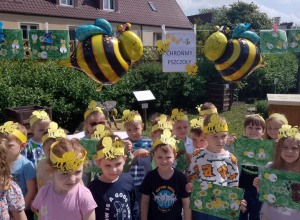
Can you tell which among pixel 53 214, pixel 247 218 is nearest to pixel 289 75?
pixel 247 218

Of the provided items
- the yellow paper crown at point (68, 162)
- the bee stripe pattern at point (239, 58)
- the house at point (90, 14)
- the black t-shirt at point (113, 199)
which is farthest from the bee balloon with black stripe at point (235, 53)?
the house at point (90, 14)

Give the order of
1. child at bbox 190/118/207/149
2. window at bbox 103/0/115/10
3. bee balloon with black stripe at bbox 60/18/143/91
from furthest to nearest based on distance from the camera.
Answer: window at bbox 103/0/115/10, bee balloon with black stripe at bbox 60/18/143/91, child at bbox 190/118/207/149

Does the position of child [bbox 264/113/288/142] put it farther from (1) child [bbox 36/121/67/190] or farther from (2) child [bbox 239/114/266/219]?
(1) child [bbox 36/121/67/190]

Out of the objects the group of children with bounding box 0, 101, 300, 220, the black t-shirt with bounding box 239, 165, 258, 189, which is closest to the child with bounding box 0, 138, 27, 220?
the group of children with bounding box 0, 101, 300, 220

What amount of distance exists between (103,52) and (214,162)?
1.82 meters

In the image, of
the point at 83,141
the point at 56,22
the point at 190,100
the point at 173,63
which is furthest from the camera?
the point at 56,22

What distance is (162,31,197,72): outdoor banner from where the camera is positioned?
4.41m

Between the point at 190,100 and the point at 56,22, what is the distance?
815 cm

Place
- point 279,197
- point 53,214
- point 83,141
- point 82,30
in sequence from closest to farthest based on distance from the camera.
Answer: point 53,214 < point 279,197 < point 83,141 < point 82,30

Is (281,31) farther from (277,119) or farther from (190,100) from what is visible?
(190,100)

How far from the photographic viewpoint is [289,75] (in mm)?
13312

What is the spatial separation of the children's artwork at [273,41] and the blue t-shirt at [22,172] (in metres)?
3.92

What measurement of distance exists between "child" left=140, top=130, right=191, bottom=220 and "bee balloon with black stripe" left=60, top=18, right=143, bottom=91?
4.57ft

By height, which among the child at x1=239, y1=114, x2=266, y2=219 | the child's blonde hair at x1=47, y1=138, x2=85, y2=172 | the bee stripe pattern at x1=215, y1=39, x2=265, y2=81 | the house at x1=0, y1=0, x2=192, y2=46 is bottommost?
the child at x1=239, y1=114, x2=266, y2=219
